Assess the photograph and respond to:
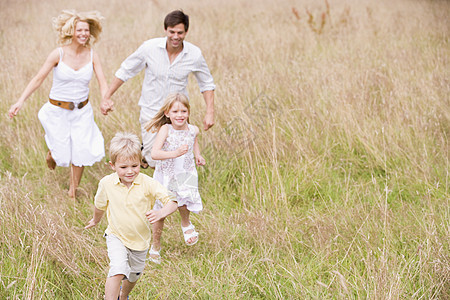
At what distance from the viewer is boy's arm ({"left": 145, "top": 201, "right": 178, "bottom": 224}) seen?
2.42 m

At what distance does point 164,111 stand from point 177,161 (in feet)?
1.28

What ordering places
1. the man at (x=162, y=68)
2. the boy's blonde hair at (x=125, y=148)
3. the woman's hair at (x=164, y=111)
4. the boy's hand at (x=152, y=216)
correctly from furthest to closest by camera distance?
1. the man at (x=162, y=68)
2. the woman's hair at (x=164, y=111)
3. the boy's blonde hair at (x=125, y=148)
4. the boy's hand at (x=152, y=216)

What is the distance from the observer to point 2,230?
Answer: 3.22 meters

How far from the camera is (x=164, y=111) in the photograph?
3.44 m

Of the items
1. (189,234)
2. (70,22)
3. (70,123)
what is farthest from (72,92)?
(189,234)

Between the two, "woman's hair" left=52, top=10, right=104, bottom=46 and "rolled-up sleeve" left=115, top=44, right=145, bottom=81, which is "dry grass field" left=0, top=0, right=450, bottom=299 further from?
"woman's hair" left=52, top=10, right=104, bottom=46

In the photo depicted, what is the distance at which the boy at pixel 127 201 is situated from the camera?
257 centimetres

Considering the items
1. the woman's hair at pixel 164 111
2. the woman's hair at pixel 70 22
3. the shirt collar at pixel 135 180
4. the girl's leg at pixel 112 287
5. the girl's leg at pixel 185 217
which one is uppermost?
the woman's hair at pixel 70 22

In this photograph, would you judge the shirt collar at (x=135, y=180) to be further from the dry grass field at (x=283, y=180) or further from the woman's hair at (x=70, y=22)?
the woman's hair at (x=70, y=22)

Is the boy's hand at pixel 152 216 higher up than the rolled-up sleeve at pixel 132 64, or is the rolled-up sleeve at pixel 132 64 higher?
the rolled-up sleeve at pixel 132 64

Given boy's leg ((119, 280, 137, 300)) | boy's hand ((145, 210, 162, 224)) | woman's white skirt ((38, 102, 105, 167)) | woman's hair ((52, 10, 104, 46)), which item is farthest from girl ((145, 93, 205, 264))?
woman's hair ((52, 10, 104, 46))

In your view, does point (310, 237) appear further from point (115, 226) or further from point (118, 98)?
point (118, 98)

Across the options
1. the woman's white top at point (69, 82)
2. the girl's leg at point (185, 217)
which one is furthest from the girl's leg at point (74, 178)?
the girl's leg at point (185, 217)

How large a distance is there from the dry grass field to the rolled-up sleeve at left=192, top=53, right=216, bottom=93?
685 millimetres
